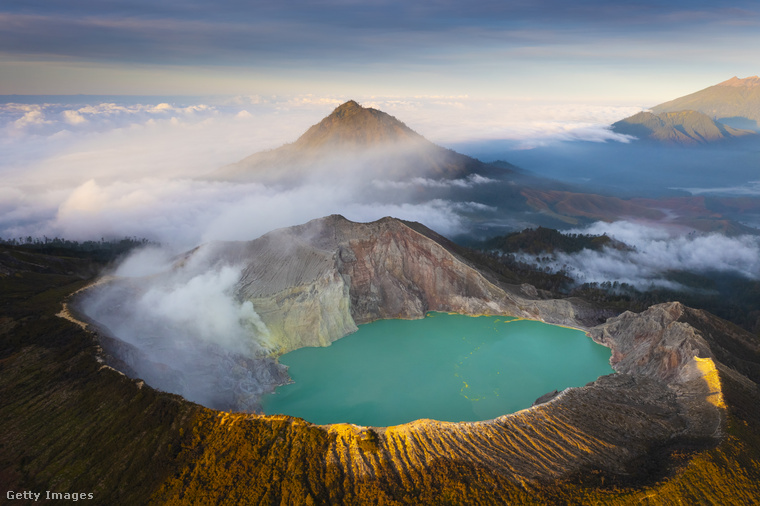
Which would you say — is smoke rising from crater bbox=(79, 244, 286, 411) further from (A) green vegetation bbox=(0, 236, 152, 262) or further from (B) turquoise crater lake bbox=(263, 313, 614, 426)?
(A) green vegetation bbox=(0, 236, 152, 262)

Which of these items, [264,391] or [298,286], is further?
[298,286]

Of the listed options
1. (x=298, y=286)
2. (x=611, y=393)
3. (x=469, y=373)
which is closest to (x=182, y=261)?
(x=298, y=286)

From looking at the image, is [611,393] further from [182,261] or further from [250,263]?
[182,261]

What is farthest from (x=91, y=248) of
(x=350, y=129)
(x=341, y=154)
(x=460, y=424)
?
(x=460, y=424)

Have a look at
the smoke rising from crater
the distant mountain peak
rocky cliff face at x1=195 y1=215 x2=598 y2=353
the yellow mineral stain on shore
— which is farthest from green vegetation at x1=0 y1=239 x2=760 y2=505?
the distant mountain peak

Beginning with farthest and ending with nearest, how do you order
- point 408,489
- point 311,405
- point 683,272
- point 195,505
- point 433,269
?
point 683,272 → point 433,269 → point 311,405 → point 408,489 → point 195,505

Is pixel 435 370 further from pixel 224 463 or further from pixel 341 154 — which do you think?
pixel 341 154
